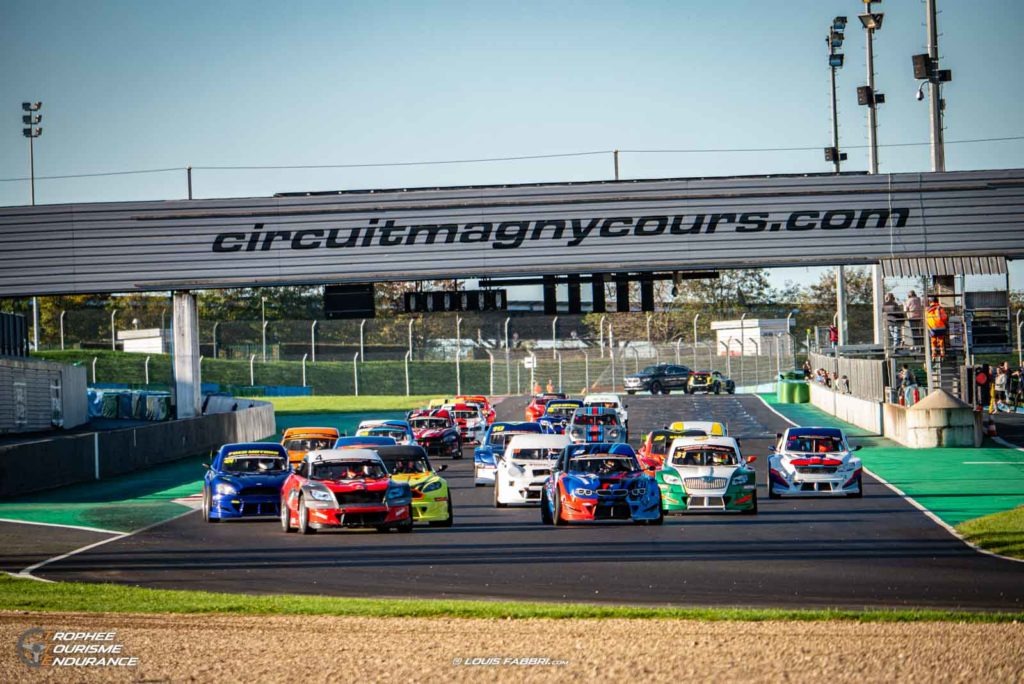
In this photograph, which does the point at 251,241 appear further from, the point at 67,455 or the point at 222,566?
the point at 222,566

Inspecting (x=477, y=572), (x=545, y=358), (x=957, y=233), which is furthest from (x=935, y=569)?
(x=545, y=358)

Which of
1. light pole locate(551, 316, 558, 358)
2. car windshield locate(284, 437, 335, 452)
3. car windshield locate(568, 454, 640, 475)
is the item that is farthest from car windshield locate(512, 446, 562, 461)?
light pole locate(551, 316, 558, 358)

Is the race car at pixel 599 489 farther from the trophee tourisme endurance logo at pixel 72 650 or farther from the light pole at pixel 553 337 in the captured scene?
the light pole at pixel 553 337

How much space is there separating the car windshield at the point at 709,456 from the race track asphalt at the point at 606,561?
1.05 m

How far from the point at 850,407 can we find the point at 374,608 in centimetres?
3469

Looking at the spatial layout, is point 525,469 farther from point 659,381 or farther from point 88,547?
point 659,381

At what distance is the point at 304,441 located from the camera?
30.2 meters

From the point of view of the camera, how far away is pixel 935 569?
17.4 metres

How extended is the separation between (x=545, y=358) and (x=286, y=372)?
545 inches

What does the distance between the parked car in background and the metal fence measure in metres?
13.2

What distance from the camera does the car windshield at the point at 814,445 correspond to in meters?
25.8

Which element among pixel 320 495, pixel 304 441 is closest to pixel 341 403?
pixel 304 441

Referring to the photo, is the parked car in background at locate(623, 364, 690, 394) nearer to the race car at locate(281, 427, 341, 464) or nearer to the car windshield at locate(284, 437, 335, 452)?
the race car at locate(281, 427, 341, 464)

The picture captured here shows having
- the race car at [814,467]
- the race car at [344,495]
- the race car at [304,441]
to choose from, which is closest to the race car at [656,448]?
the race car at [814,467]
